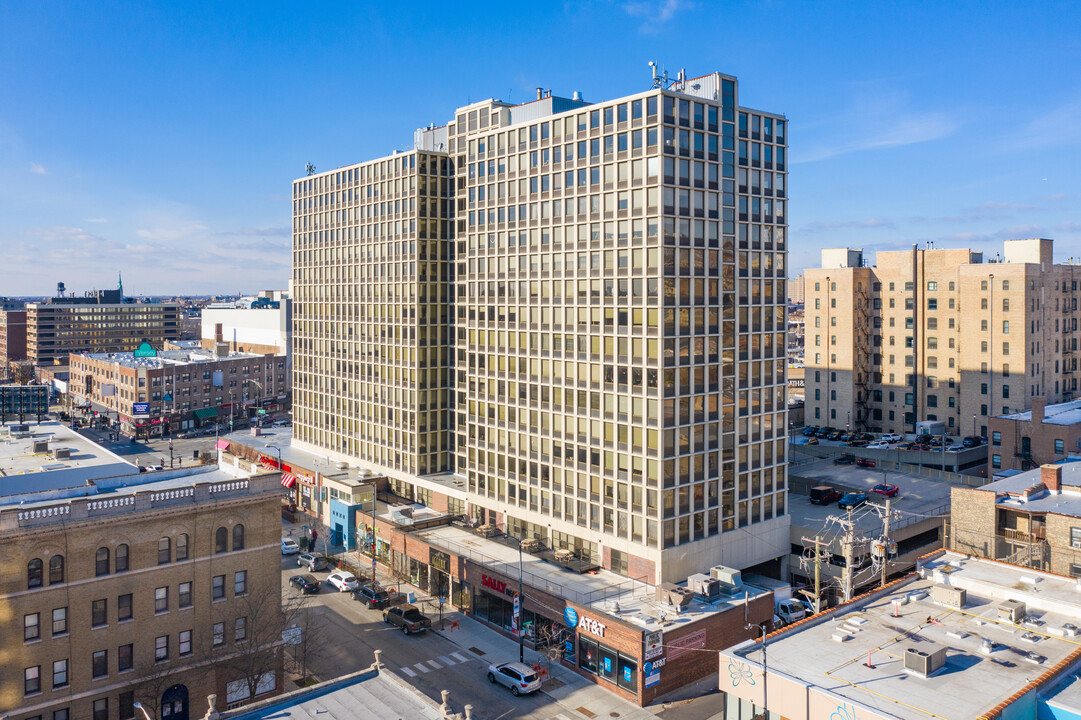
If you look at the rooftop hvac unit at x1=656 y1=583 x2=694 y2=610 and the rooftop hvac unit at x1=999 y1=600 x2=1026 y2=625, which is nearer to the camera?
the rooftop hvac unit at x1=999 y1=600 x2=1026 y2=625

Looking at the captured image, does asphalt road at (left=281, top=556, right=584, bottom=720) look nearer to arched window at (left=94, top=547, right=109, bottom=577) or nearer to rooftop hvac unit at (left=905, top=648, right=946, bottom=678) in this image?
arched window at (left=94, top=547, right=109, bottom=577)

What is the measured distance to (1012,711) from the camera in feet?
112

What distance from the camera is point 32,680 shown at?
44031mm

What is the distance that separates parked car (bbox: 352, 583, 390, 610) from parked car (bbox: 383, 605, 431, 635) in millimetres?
3215

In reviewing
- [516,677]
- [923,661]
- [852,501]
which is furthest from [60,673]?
[852,501]

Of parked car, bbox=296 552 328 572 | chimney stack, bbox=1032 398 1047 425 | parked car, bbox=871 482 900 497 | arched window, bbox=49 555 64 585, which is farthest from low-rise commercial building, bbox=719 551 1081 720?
parked car, bbox=296 552 328 572

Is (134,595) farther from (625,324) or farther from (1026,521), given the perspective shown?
(1026,521)

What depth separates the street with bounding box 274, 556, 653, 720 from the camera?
52344 mm

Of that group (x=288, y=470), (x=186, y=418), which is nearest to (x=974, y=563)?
(x=288, y=470)

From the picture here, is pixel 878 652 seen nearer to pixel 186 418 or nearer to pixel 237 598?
pixel 237 598

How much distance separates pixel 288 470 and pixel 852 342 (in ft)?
305

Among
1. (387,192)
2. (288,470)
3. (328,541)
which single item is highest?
(387,192)

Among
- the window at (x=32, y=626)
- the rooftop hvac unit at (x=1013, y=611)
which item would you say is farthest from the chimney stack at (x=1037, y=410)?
the window at (x=32, y=626)

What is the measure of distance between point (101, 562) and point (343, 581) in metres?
31.1
